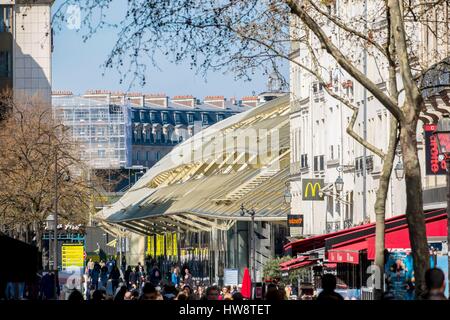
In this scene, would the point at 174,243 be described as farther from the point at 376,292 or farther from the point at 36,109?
the point at 376,292

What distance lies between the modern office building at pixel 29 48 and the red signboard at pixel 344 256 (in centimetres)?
10117

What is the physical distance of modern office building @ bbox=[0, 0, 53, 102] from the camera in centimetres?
15025

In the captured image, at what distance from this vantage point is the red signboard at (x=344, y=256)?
44781mm

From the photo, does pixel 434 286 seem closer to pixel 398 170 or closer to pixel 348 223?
pixel 398 170

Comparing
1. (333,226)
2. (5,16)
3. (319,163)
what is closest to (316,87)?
(319,163)

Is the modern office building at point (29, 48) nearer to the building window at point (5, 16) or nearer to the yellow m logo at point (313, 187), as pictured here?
the building window at point (5, 16)

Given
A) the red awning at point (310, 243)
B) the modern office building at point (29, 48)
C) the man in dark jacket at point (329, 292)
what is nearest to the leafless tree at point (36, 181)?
the red awning at point (310, 243)

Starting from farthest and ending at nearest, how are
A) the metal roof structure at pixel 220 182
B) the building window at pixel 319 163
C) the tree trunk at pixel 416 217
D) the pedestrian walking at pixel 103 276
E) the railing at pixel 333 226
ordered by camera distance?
1. the metal roof structure at pixel 220 182
2. the pedestrian walking at pixel 103 276
3. the building window at pixel 319 163
4. the railing at pixel 333 226
5. the tree trunk at pixel 416 217

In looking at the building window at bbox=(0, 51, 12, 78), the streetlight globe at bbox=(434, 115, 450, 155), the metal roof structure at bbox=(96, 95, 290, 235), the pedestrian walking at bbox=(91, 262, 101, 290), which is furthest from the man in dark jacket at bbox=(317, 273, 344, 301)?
the building window at bbox=(0, 51, 12, 78)

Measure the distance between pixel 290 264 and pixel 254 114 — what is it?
66757mm

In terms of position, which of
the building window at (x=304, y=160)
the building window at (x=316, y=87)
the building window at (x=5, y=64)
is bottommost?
the building window at (x=304, y=160)

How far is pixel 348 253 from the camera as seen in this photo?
4516 centimetres
